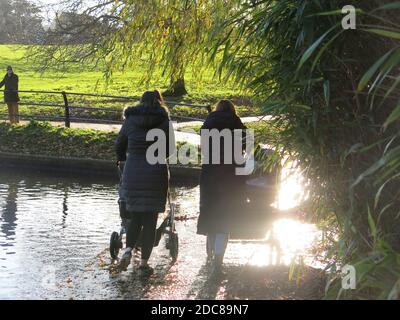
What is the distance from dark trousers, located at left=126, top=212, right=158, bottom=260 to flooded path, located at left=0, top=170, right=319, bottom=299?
0.92 ft

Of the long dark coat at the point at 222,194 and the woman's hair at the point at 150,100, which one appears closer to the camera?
the woman's hair at the point at 150,100

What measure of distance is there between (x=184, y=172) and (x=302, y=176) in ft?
32.3

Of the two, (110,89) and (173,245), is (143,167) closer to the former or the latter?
(173,245)

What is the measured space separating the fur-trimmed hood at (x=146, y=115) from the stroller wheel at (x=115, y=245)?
1.31 m

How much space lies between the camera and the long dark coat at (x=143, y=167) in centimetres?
759

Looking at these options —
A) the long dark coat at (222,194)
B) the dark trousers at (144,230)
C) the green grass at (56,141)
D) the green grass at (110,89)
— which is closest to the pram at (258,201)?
the long dark coat at (222,194)

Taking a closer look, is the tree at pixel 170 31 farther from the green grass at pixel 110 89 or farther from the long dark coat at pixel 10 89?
the long dark coat at pixel 10 89

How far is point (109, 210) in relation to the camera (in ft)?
40.6

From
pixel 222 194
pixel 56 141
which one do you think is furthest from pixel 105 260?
pixel 56 141

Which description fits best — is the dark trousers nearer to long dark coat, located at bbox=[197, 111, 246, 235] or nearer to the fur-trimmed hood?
long dark coat, located at bbox=[197, 111, 246, 235]

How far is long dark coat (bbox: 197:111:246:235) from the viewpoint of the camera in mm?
7754

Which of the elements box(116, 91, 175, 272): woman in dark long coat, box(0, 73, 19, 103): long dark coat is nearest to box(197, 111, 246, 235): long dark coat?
box(116, 91, 175, 272): woman in dark long coat

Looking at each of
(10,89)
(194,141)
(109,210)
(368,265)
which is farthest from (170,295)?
(10,89)

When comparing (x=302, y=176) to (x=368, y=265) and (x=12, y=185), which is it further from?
(x=12, y=185)
